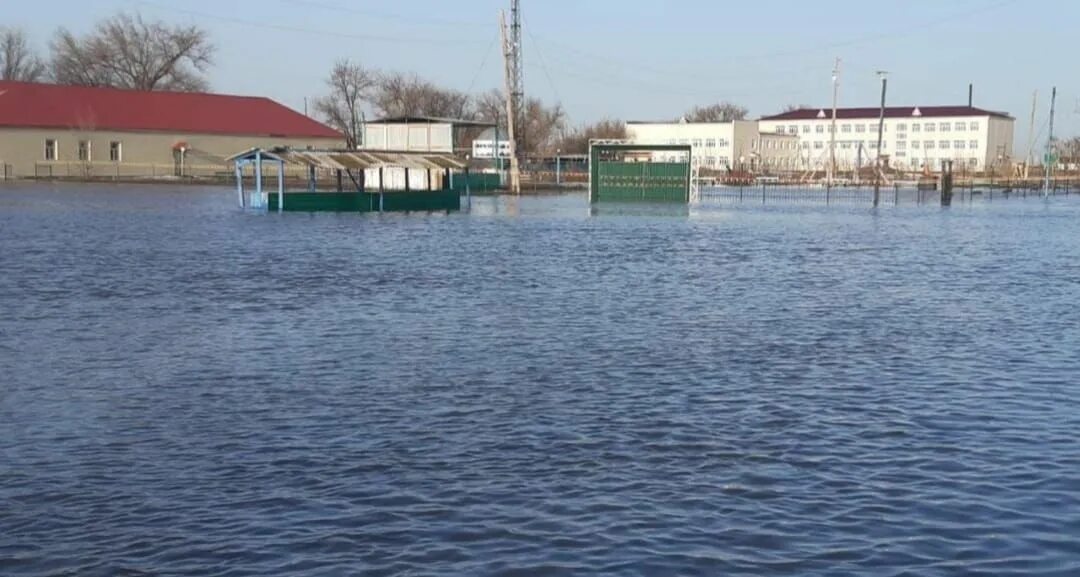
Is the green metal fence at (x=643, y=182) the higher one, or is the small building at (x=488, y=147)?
the small building at (x=488, y=147)

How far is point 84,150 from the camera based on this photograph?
7950 centimetres

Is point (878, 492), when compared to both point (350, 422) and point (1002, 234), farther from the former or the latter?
point (1002, 234)

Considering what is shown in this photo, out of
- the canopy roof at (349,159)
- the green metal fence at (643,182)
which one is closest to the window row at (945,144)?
the green metal fence at (643,182)

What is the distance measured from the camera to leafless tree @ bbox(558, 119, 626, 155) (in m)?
127

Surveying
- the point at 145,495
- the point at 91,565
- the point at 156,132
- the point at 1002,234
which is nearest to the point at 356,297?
the point at 145,495

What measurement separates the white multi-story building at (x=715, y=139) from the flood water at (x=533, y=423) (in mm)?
100027

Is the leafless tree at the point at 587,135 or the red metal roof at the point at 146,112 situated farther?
the leafless tree at the point at 587,135

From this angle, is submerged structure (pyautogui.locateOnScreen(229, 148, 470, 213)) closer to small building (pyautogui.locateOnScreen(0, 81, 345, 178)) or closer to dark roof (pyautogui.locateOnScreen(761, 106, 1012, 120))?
small building (pyautogui.locateOnScreen(0, 81, 345, 178))

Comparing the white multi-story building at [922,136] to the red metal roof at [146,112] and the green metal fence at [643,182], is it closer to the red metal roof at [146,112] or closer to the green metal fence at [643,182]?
the red metal roof at [146,112]

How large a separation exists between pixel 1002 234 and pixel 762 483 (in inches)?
1282

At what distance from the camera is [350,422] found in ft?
35.4

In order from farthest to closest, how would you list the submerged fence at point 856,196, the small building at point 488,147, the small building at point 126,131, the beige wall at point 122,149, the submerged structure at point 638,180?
the small building at point 488,147
the small building at point 126,131
the beige wall at point 122,149
the submerged fence at point 856,196
the submerged structure at point 638,180

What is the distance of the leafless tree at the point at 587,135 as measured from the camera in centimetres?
12662

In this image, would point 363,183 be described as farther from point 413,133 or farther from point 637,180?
point 413,133
